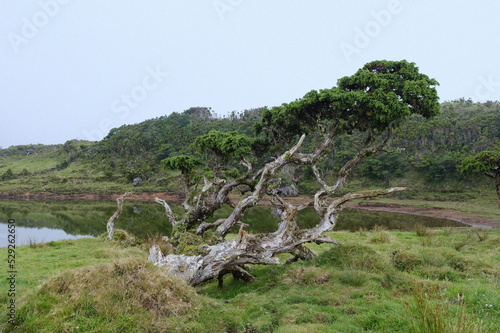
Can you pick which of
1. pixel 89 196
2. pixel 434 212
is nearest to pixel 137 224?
pixel 434 212

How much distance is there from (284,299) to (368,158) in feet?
191

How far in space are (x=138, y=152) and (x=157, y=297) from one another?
8424 cm

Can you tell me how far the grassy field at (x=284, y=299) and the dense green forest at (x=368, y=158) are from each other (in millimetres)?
26339

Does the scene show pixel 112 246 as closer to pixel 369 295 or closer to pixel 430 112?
pixel 369 295

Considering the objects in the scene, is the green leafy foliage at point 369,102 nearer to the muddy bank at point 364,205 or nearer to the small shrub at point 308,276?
the small shrub at point 308,276

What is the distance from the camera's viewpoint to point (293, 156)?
1399cm

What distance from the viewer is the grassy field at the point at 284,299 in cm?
568

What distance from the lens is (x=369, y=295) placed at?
24.1 ft

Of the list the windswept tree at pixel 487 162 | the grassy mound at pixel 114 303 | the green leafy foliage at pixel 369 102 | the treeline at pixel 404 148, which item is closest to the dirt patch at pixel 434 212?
the windswept tree at pixel 487 162

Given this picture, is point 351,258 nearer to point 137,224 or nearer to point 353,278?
point 353,278

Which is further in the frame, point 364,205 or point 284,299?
point 364,205

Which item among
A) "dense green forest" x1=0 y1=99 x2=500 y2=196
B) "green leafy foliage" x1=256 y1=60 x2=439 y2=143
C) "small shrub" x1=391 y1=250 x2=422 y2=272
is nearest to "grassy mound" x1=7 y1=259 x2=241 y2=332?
"small shrub" x1=391 y1=250 x2=422 y2=272

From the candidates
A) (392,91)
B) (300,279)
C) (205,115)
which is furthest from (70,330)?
(205,115)

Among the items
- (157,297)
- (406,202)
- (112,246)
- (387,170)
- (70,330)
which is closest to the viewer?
(70,330)
